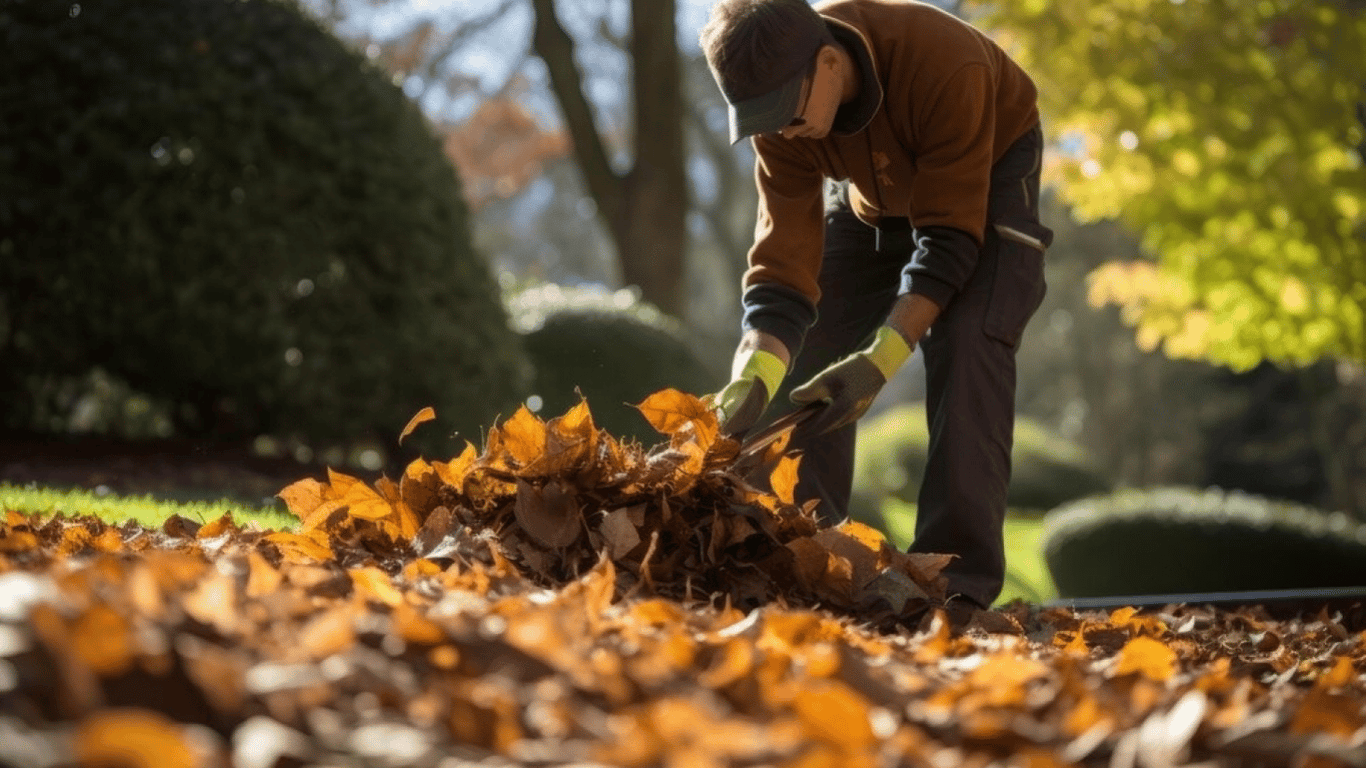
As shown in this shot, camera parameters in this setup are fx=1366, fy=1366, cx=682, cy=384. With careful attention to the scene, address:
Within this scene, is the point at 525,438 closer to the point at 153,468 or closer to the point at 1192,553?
the point at 153,468

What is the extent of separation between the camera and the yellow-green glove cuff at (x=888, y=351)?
3260 millimetres

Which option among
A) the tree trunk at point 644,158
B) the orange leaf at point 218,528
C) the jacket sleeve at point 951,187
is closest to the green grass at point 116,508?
the orange leaf at point 218,528

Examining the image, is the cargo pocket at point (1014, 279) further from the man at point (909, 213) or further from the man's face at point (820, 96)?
the man's face at point (820, 96)

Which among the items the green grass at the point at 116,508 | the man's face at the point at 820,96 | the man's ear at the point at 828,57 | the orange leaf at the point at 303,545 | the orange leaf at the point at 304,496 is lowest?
the orange leaf at the point at 303,545

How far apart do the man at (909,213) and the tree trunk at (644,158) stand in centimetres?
668

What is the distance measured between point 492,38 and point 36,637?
797 inches

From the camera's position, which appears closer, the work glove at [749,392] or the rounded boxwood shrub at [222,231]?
the work glove at [749,392]

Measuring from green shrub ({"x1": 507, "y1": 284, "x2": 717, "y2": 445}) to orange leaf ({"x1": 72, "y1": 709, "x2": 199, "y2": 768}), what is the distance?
19.2 ft

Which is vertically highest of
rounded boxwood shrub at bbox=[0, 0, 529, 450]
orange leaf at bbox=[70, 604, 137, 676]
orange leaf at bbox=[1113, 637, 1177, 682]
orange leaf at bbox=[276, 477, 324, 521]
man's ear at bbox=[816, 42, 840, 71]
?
rounded boxwood shrub at bbox=[0, 0, 529, 450]

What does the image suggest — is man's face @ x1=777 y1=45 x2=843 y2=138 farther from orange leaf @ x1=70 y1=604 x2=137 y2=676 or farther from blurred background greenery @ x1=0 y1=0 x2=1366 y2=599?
orange leaf @ x1=70 y1=604 x2=137 y2=676

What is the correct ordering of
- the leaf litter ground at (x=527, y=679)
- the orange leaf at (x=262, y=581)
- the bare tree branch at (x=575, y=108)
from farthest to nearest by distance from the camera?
1. the bare tree branch at (x=575, y=108)
2. the orange leaf at (x=262, y=581)
3. the leaf litter ground at (x=527, y=679)

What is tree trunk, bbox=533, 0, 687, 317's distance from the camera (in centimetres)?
1024

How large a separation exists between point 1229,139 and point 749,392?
5.07 metres

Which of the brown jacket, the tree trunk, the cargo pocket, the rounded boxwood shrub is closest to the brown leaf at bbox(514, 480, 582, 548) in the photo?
the brown jacket
